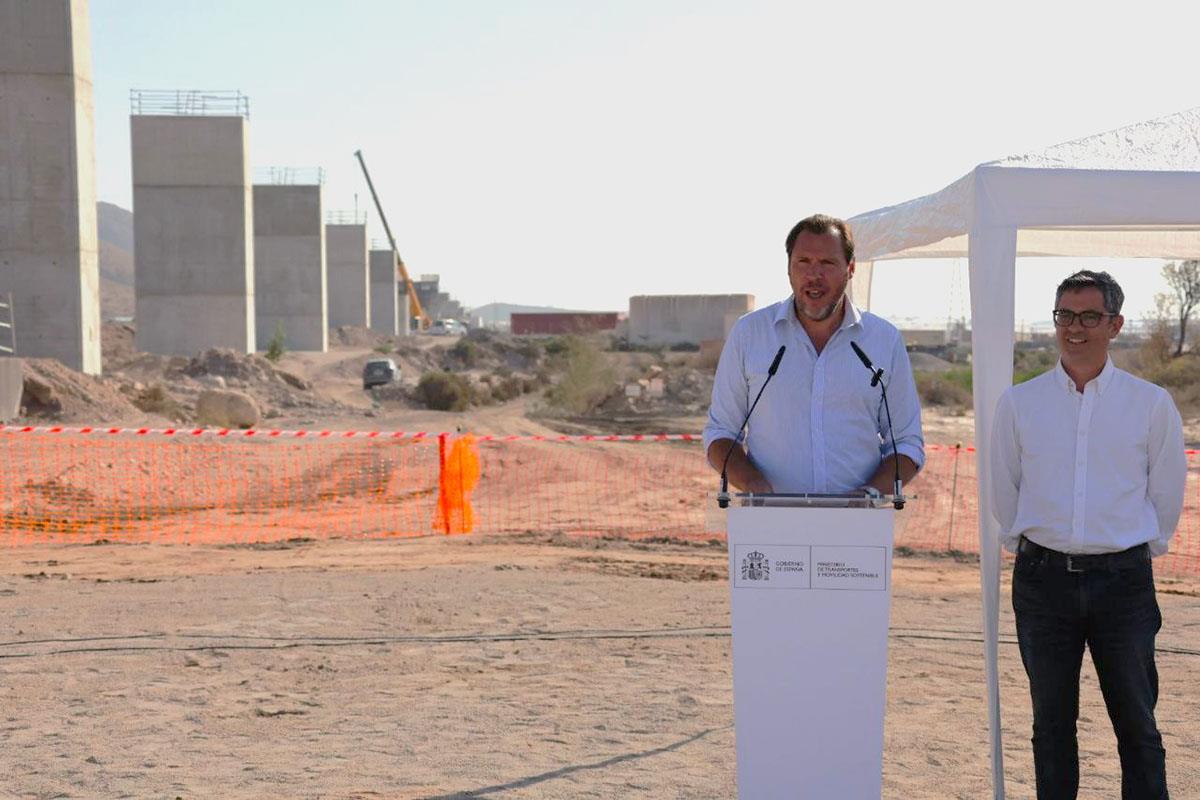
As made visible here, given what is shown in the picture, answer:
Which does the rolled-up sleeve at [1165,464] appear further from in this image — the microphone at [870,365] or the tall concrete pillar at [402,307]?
the tall concrete pillar at [402,307]

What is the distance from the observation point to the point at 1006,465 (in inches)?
188

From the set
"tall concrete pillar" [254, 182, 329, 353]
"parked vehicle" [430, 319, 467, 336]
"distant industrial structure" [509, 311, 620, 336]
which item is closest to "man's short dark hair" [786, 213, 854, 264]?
"tall concrete pillar" [254, 182, 329, 353]

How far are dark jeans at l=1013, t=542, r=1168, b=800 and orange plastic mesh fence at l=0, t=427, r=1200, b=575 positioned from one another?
921cm

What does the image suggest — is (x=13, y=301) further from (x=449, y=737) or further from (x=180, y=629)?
(x=449, y=737)

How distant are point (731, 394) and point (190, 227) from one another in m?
47.1

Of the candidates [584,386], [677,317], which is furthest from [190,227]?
[677,317]

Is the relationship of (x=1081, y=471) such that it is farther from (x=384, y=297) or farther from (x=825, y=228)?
(x=384, y=297)

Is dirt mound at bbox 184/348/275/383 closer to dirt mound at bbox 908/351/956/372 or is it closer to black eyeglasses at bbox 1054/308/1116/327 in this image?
dirt mound at bbox 908/351/956/372

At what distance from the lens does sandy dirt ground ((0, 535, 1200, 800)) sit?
6188 mm

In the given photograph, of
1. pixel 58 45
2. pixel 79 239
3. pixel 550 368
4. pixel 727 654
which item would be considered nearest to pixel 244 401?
pixel 79 239

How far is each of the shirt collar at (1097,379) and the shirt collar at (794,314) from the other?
784 mm

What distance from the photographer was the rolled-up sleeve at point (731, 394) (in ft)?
14.7

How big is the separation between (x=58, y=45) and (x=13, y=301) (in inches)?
226

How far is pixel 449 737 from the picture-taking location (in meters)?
6.82
